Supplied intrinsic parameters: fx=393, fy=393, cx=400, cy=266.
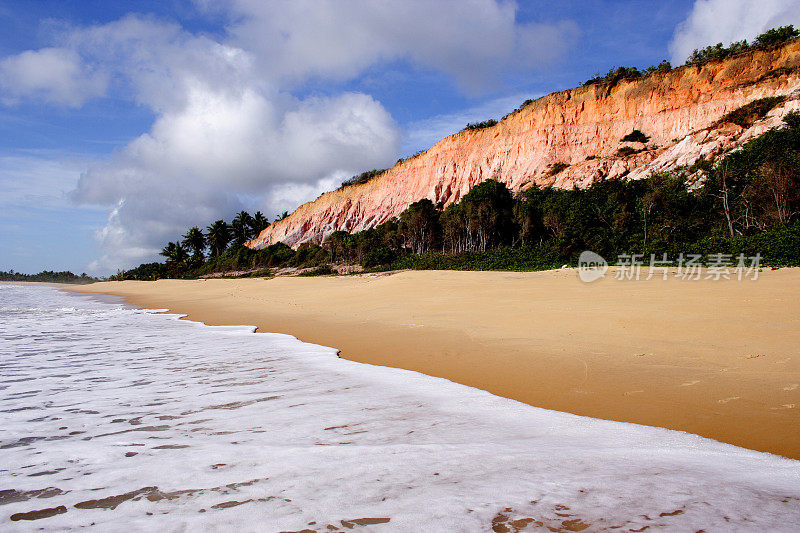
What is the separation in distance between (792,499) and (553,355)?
2807mm

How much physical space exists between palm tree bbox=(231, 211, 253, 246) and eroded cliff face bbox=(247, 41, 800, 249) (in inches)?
938

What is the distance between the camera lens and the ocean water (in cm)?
145

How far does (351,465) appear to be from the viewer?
1911mm

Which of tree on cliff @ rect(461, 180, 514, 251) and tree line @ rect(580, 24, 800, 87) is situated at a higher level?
tree line @ rect(580, 24, 800, 87)

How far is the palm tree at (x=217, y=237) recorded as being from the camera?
242 ft

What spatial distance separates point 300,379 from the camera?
3.81 m

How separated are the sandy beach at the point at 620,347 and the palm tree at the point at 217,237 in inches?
2813

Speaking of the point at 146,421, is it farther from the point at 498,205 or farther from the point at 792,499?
the point at 498,205

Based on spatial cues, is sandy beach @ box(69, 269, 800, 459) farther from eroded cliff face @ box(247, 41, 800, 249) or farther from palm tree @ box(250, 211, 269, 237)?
palm tree @ box(250, 211, 269, 237)

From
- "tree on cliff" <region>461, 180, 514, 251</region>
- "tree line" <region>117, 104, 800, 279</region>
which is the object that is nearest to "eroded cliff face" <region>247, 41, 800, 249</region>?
"tree line" <region>117, 104, 800, 279</region>

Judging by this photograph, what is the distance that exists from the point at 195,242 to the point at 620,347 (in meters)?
79.4

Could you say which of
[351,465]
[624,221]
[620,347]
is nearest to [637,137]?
[624,221]

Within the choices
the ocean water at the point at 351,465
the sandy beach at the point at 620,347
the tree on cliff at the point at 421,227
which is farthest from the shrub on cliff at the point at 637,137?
the ocean water at the point at 351,465

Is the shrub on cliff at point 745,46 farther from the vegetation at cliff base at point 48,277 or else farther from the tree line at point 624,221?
the vegetation at cliff base at point 48,277
